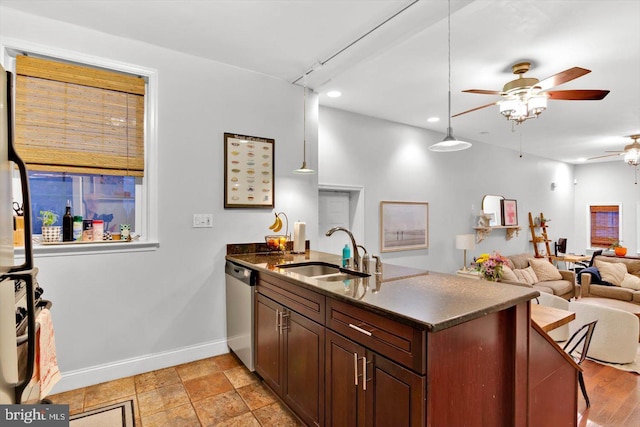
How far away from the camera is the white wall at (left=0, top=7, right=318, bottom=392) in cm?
247

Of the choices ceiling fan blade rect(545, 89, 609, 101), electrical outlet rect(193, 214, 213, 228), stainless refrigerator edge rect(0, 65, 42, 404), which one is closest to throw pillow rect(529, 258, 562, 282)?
ceiling fan blade rect(545, 89, 609, 101)

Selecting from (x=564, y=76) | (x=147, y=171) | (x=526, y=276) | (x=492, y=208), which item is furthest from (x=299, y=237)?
(x=492, y=208)

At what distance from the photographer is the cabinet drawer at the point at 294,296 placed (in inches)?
70.8

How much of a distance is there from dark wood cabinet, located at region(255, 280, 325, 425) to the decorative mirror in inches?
206

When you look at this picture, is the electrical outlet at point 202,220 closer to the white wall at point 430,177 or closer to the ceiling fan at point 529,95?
the white wall at point 430,177

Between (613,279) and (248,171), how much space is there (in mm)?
5803

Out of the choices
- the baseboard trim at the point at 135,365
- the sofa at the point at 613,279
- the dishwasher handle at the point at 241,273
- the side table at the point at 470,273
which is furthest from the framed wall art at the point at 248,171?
the sofa at the point at 613,279

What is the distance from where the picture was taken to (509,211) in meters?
6.73

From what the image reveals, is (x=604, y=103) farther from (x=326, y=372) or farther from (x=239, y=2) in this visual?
(x=326, y=372)

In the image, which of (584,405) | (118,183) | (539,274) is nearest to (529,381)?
(584,405)

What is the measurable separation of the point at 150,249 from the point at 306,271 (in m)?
1.33

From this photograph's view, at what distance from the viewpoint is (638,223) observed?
7711mm

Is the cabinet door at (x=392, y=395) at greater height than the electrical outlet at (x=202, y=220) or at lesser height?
lesser

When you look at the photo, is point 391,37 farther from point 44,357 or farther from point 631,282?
point 631,282
